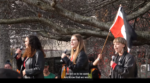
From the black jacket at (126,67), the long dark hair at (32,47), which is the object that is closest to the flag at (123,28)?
the black jacket at (126,67)

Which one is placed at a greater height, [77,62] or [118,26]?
[118,26]

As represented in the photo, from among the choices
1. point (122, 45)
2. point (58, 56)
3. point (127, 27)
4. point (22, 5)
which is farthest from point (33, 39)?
point (58, 56)

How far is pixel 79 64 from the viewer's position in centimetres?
349

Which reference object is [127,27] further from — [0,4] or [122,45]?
[0,4]

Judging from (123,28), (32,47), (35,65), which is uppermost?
(123,28)

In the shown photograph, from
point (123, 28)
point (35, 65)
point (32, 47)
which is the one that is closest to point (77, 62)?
point (35, 65)

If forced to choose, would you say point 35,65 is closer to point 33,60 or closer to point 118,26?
point 33,60

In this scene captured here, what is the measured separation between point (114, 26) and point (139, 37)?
1.93 m

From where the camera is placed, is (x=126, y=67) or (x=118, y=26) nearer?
(x=126, y=67)

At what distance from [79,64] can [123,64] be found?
2.49 ft

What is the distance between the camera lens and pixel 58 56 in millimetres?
9227

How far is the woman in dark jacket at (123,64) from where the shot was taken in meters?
3.36

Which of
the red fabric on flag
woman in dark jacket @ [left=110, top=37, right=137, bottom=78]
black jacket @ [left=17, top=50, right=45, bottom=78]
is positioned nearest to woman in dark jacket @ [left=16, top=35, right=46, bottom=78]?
black jacket @ [left=17, top=50, right=45, bottom=78]

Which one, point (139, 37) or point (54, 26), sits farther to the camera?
point (54, 26)
